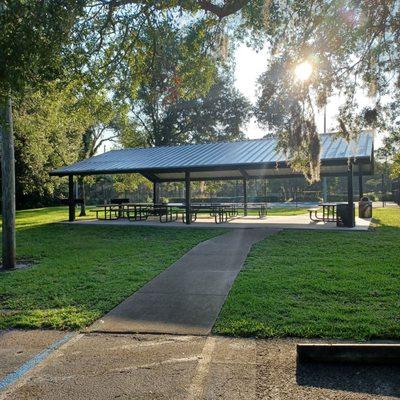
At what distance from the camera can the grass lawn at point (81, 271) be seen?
221 inches

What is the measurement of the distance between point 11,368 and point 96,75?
4.95 metres

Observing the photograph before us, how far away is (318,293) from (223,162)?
33.0ft

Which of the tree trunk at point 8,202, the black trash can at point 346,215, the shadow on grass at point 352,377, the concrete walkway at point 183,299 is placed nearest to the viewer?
the shadow on grass at point 352,377

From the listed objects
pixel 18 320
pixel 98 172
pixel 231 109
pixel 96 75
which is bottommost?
pixel 18 320

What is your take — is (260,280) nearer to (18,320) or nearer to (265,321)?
(265,321)

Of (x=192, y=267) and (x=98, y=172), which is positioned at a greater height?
(x=98, y=172)

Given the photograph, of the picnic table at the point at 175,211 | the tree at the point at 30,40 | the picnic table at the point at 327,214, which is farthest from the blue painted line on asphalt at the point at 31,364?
the picnic table at the point at 175,211

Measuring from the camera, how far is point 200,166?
52.5 feet

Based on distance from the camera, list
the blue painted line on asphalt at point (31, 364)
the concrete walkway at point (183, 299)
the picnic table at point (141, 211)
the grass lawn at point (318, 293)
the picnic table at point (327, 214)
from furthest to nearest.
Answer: the picnic table at point (141, 211), the picnic table at point (327, 214), the concrete walkway at point (183, 299), the grass lawn at point (318, 293), the blue painted line on asphalt at point (31, 364)

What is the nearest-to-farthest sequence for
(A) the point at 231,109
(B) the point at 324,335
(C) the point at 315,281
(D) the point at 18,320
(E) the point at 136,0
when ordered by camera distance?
1. (B) the point at 324,335
2. (D) the point at 18,320
3. (E) the point at 136,0
4. (C) the point at 315,281
5. (A) the point at 231,109

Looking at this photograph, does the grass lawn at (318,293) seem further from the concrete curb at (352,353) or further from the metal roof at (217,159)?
the metal roof at (217,159)

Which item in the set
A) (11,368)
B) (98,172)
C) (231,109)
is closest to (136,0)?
(11,368)

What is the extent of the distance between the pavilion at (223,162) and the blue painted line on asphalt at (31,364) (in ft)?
32.9

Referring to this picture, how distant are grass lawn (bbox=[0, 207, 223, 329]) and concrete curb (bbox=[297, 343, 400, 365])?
8.91 ft
